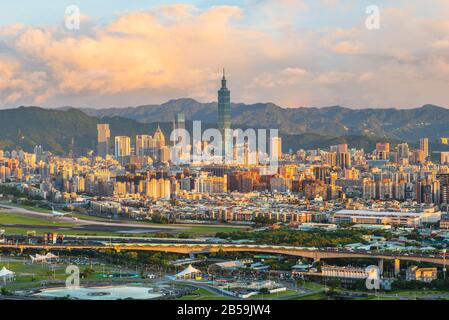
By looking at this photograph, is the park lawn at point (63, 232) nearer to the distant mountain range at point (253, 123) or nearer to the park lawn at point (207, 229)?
the park lawn at point (207, 229)

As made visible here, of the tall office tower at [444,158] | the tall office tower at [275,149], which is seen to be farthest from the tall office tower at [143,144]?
the tall office tower at [444,158]

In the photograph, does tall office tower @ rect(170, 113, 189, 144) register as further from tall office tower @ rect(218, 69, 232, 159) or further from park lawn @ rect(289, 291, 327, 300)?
park lawn @ rect(289, 291, 327, 300)

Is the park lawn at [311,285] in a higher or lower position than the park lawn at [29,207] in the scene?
higher

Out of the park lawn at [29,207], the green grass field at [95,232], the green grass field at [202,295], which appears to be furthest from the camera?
the park lawn at [29,207]

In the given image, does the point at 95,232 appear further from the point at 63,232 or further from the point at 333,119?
the point at 333,119

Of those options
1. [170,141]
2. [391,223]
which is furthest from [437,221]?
[170,141]

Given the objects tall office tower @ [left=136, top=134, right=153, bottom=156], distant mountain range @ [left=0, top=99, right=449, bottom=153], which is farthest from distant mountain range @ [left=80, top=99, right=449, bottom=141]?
tall office tower @ [left=136, top=134, right=153, bottom=156]
